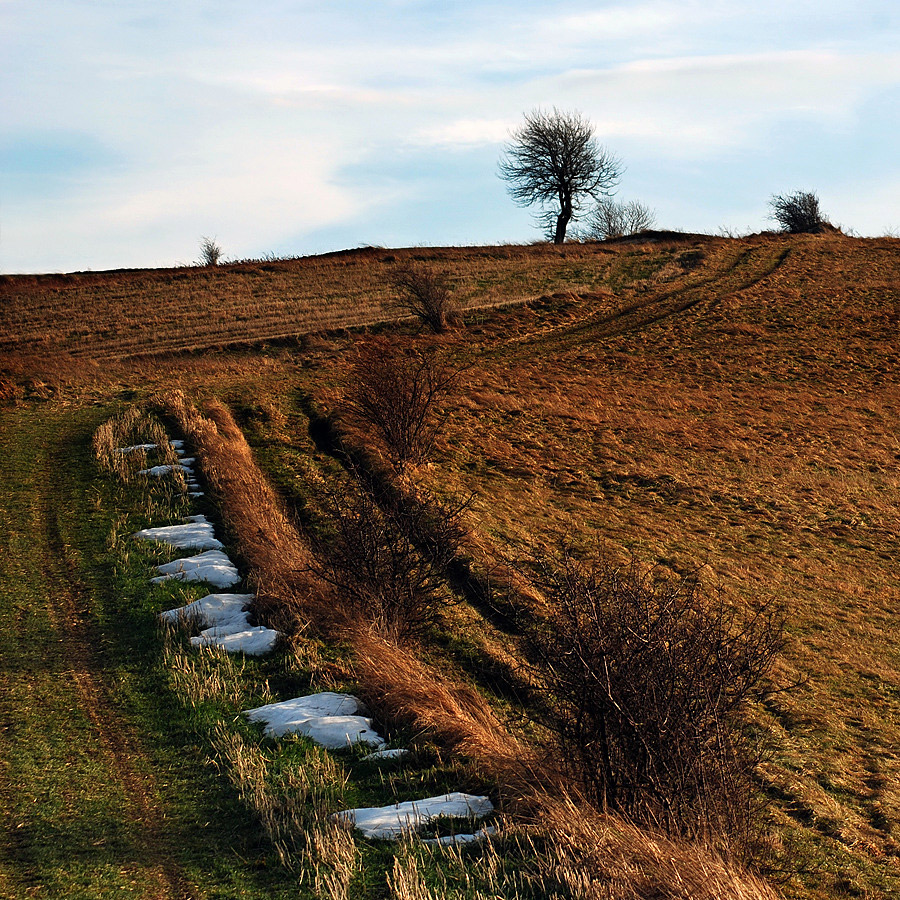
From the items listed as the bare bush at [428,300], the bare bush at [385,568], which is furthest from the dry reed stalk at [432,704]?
the bare bush at [428,300]

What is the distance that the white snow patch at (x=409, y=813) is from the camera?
653 centimetres

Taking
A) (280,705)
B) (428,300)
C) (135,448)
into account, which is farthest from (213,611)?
(428,300)

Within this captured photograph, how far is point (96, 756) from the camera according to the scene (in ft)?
25.4

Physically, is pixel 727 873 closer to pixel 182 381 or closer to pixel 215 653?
pixel 215 653

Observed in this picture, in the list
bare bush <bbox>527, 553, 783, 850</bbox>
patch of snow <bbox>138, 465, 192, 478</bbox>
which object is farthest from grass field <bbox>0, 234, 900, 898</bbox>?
bare bush <bbox>527, 553, 783, 850</bbox>

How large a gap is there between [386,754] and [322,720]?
2.78 ft

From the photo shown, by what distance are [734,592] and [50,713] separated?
34.9ft

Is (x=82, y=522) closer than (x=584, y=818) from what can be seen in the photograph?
No

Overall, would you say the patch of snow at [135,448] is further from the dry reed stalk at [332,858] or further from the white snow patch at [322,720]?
the dry reed stalk at [332,858]

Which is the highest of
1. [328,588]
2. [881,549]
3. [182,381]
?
[182,381]

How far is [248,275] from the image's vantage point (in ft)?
160

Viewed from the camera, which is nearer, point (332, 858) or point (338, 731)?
point (332, 858)

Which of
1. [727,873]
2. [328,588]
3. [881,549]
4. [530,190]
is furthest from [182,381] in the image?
[530,190]

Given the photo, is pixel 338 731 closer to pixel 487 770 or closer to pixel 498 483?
pixel 487 770
